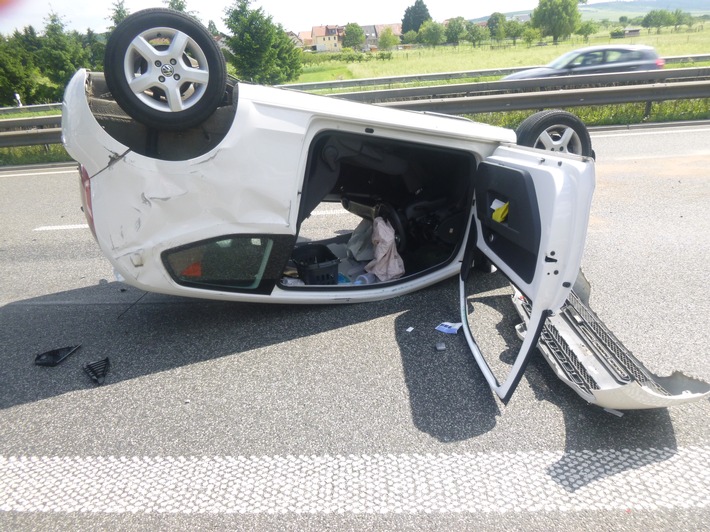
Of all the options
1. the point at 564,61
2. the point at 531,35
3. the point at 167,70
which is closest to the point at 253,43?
the point at 564,61

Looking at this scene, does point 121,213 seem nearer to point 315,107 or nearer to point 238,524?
point 315,107

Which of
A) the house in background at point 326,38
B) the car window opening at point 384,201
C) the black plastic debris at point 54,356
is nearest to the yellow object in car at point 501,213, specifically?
the car window opening at point 384,201

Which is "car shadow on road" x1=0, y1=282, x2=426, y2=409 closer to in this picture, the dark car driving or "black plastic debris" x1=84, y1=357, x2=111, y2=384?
"black plastic debris" x1=84, y1=357, x2=111, y2=384

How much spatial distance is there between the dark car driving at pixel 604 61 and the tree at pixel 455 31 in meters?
92.5

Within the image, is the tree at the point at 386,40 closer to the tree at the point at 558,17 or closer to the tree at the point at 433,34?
the tree at the point at 433,34

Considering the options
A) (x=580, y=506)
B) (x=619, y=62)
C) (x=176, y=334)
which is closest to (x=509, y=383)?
(x=580, y=506)

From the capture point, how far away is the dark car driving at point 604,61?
42.5 ft

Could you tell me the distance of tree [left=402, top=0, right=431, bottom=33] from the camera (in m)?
121

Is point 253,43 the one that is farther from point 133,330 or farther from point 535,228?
point 535,228

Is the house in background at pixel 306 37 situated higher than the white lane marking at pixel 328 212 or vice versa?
the house in background at pixel 306 37

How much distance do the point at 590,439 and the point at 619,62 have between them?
13.9 meters

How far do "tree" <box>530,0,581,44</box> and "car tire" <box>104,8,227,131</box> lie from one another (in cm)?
8568

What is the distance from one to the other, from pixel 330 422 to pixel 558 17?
292ft

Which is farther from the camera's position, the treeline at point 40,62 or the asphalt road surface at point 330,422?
the treeline at point 40,62
